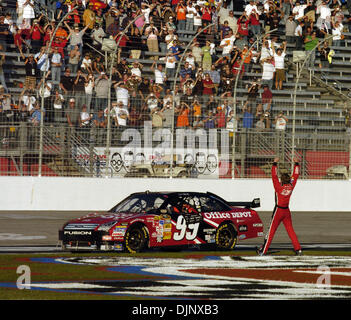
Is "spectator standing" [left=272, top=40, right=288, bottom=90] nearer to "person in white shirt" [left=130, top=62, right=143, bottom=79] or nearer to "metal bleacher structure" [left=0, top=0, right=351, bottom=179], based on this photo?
"metal bleacher structure" [left=0, top=0, right=351, bottom=179]

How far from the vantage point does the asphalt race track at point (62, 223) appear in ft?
58.6

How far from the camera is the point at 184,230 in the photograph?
15.4 m

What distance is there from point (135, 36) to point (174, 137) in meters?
6.44

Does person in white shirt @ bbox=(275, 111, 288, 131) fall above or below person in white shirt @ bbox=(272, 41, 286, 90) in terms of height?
below

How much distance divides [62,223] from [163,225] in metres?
6.71

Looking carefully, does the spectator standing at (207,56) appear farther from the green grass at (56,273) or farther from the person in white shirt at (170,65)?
the green grass at (56,273)

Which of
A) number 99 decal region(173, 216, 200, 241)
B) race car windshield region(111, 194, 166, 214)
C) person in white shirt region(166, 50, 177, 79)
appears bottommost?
number 99 decal region(173, 216, 200, 241)

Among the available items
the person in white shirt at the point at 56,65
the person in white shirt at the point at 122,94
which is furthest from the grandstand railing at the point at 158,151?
the person in white shirt at the point at 56,65

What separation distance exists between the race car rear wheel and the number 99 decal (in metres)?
0.61

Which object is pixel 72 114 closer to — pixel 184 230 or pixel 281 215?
pixel 184 230

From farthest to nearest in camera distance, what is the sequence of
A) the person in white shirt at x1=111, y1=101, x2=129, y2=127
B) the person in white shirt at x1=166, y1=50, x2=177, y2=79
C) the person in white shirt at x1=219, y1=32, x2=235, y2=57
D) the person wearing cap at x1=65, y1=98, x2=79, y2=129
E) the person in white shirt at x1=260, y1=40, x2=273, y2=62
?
the person in white shirt at x1=219, y1=32, x2=235, y2=57 → the person in white shirt at x1=260, y1=40, x2=273, y2=62 → the person in white shirt at x1=166, y1=50, x2=177, y2=79 → the person in white shirt at x1=111, y1=101, x2=129, y2=127 → the person wearing cap at x1=65, y1=98, x2=79, y2=129

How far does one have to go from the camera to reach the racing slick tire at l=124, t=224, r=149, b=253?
1473cm

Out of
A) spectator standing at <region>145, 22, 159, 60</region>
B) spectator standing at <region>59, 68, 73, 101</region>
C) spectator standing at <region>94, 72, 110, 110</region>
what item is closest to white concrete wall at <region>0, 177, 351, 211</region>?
spectator standing at <region>94, 72, 110, 110</region>
